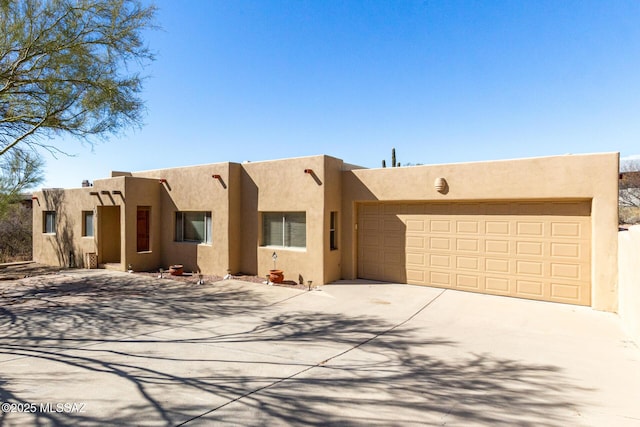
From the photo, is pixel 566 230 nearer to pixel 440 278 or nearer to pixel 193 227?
pixel 440 278

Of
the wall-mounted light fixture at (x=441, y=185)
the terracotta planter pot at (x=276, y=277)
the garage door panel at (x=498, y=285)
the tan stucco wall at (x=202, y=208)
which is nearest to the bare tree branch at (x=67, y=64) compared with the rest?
the tan stucco wall at (x=202, y=208)

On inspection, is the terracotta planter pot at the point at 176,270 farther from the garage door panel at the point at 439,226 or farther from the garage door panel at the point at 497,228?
the garage door panel at the point at 497,228

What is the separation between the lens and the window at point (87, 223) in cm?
1645

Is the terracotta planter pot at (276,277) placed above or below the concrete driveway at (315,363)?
above

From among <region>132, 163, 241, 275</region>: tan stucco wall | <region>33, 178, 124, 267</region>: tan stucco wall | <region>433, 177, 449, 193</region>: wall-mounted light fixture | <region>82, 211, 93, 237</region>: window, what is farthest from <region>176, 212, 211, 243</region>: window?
<region>433, 177, 449, 193</region>: wall-mounted light fixture

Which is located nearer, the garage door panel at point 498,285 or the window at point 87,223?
the garage door panel at point 498,285

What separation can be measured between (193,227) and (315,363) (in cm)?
1097

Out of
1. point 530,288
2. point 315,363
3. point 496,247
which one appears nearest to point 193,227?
point 315,363

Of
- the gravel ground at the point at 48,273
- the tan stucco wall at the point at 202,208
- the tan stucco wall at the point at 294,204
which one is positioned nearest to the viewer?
the tan stucco wall at the point at 294,204

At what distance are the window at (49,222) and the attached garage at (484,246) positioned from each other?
1716 centimetres

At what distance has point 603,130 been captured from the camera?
14398mm

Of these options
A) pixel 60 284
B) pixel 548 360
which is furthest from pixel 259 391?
pixel 60 284

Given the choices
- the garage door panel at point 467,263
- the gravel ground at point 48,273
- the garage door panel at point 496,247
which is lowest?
the gravel ground at point 48,273

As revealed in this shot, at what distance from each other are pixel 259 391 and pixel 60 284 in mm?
11819
